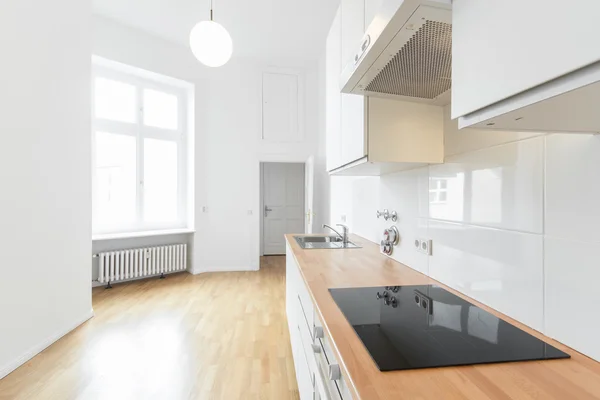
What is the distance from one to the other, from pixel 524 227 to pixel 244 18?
3.92 m

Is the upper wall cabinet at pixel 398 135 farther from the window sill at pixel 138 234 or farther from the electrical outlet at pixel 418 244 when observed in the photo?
the window sill at pixel 138 234

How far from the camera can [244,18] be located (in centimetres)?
368

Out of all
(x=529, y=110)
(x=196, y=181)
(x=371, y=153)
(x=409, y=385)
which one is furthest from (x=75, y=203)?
(x=529, y=110)

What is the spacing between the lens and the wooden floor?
1852 millimetres

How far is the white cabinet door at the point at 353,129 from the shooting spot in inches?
55.2

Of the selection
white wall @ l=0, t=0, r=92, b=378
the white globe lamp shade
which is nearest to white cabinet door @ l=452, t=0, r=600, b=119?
the white globe lamp shade

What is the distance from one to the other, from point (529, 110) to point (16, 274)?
117 inches

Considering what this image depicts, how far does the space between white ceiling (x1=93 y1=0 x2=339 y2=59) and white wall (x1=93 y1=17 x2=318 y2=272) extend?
1.70ft

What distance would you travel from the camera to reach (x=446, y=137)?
4.42ft

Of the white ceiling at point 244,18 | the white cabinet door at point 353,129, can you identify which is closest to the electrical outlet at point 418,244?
the white cabinet door at point 353,129

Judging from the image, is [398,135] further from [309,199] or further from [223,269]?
[223,269]

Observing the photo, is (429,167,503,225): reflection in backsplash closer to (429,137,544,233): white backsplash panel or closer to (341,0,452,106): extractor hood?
(429,137,544,233): white backsplash panel

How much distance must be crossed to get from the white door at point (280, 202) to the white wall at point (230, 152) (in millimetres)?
1313

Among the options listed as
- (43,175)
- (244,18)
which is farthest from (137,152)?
(244,18)
